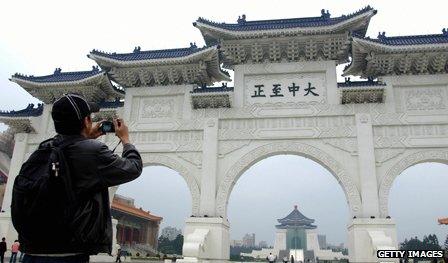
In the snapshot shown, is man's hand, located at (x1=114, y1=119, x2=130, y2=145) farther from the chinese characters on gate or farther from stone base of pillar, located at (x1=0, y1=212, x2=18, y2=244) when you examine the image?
stone base of pillar, located at (x1=0, y1=212, x2=18, y2=244)

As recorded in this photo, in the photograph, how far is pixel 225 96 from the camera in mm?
12078

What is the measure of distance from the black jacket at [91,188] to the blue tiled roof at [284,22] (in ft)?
35.9

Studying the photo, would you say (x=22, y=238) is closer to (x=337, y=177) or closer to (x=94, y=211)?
(x=94, y=211)

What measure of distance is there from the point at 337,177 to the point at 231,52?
5009 mm

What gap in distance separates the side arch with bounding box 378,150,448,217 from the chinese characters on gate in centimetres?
305

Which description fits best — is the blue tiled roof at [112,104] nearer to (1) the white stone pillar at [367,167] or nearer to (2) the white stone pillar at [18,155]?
(2) the white stone pillar at [18,155]

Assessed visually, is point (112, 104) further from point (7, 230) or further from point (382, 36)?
point (382, 36)

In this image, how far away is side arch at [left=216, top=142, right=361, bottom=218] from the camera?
10.9 m

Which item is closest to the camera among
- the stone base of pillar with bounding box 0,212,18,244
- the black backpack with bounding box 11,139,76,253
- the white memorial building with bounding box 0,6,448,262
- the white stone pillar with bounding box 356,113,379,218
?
the black backpack with bounding box 11,139,76,253

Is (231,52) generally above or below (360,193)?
above

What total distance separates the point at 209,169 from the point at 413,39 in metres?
7.14

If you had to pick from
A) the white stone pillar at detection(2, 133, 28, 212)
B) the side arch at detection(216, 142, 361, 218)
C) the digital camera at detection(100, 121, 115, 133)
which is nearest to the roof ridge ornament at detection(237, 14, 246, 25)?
the side arch at detection(216, 142, 361, 218)

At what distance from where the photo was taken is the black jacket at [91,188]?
4.81 ft

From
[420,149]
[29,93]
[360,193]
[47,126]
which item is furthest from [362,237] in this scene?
[29,93]
